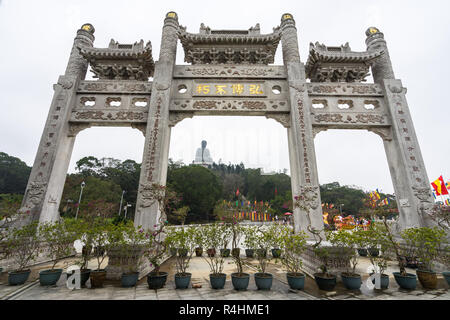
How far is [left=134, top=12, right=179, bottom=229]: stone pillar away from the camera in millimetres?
6635

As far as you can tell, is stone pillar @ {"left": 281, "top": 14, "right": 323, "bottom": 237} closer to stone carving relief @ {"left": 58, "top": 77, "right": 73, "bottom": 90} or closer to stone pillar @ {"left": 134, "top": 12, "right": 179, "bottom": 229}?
stone pillar @ {"left": 134, "top": 12, "right": 179, "bottom": 229}

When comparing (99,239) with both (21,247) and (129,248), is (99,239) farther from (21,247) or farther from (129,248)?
(21,247)

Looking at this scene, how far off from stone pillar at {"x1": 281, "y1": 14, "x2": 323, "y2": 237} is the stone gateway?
35 mm

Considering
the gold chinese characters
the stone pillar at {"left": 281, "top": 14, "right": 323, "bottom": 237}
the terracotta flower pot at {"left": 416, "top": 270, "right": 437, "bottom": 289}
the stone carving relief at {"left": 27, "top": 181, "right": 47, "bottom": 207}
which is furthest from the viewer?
the gold chinese characters

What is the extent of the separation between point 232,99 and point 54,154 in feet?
21.9

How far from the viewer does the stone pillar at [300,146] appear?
21.5 feet

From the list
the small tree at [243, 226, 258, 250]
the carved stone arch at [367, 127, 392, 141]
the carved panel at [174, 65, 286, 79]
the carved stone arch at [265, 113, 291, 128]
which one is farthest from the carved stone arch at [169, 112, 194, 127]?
the carved stone arch at [367, 127, 392, 141]

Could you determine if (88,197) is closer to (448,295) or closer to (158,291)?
(158,291)

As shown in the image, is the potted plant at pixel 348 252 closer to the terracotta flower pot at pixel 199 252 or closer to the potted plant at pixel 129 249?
the potted plant at pixel 129 249

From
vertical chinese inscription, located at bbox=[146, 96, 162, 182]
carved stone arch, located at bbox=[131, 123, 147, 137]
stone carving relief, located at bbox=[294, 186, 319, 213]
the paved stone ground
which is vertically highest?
carved stone arch, located at bbox=[131, 123, 147, 137]

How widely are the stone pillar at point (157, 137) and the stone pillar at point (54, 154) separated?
2921 millimetres

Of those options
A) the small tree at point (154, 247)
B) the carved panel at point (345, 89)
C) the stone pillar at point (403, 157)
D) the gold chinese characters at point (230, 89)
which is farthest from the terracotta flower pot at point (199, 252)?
the carved panel at point (345, 89)
